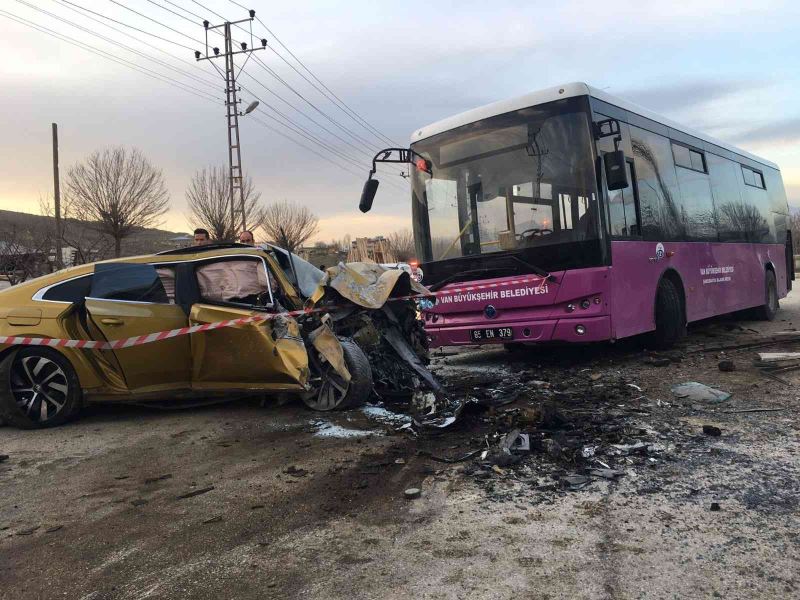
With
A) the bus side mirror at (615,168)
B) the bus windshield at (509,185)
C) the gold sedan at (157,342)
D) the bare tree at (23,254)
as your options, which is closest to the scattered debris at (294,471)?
the gold sedan at (157,342)

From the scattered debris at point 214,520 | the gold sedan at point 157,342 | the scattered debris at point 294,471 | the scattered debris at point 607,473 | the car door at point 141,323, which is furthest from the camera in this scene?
the car door at point 141,323

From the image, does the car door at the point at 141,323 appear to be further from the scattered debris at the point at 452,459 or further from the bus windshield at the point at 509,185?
the bus windshield at the point at 509,185

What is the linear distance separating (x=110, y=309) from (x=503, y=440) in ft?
13.1

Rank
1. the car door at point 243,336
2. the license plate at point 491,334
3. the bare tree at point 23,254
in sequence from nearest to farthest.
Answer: the car door at point 243,336, the license plate at point 491,334, the bare tree at point 23,254

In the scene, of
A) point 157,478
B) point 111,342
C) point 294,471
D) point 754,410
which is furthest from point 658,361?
point 111,342

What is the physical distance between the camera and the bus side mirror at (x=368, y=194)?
7984 mm

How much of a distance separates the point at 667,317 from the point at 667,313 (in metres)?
0.05

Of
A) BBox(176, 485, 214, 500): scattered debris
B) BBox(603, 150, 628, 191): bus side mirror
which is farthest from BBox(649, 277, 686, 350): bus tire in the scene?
BBox(176, 485, 214, 500): scattered debris

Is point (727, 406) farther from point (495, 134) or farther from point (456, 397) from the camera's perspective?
point (495, 134)

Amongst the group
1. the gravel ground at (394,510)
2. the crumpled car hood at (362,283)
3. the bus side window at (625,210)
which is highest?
the bus side window at (625,210)

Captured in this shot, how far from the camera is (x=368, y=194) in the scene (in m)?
8.05

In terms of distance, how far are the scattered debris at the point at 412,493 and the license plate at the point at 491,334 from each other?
4171mm

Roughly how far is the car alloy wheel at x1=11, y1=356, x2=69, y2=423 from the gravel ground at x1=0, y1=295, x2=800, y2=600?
0.28 metres

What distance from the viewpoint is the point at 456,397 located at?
6254 mm
